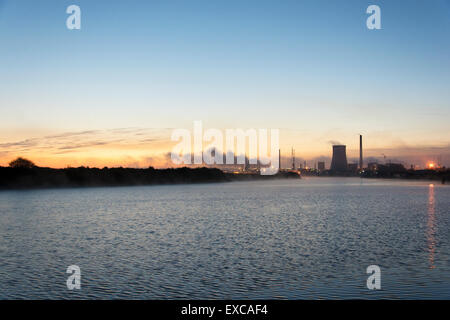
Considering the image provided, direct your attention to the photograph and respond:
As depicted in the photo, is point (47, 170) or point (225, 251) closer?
point (225, 251)

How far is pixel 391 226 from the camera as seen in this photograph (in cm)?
4047

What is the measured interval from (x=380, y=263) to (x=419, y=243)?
8368 millimetres

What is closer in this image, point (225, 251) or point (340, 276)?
point (340, 276)

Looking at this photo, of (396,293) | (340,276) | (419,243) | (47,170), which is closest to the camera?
(396,293)

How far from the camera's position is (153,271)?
21.1 metres

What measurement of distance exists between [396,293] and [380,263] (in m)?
6.24

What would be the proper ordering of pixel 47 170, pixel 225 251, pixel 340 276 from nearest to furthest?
pixel 340 276, pixel 225 251, pixel 47 170
